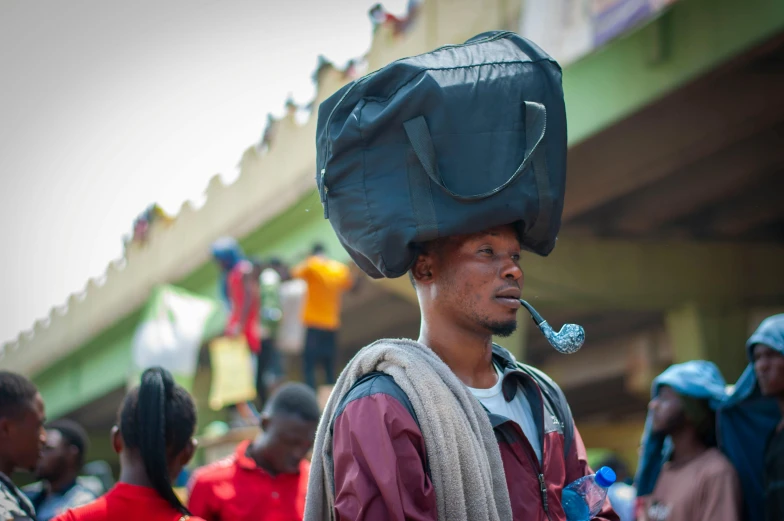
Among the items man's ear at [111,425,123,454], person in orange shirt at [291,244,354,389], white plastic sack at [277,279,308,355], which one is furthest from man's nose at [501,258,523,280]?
white plastic sack at [277,279,308,355]

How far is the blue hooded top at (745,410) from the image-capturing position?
17.8 feet

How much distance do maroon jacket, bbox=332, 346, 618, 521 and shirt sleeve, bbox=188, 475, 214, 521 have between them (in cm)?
225

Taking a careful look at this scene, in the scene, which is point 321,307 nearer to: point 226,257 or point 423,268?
point 226,257

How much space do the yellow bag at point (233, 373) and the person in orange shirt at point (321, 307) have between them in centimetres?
95

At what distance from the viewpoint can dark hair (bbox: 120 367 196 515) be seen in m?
3.72

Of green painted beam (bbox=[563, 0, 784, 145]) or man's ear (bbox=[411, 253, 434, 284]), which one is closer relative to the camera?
man's ear (bbox=[411, 253, 434, 284])

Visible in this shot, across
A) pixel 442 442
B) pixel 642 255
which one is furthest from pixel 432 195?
pixel 642 255

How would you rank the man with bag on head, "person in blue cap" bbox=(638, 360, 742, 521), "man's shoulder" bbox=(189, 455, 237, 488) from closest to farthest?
the man with bag on head → "man's shoulder" bbox=(189, 455, 237, 488) → "person in blue cap" bbox=(638, 360, 742, 521)

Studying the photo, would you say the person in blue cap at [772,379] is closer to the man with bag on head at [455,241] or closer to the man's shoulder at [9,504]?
the man with bag on head at [455,241]

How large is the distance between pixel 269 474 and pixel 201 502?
397 millimetres

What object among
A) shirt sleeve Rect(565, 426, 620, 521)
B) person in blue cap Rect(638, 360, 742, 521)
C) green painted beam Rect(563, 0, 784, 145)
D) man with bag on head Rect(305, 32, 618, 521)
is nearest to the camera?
man with bag on head Rect(305, 32, 618, 521)

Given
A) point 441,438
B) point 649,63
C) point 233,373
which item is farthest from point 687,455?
point 233,373

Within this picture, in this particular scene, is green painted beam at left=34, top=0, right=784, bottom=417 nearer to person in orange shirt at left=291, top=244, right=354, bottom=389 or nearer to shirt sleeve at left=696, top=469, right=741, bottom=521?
person in orange shirt at left=291, top=244, right=354, bottom=389

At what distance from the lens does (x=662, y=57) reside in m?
7.59
